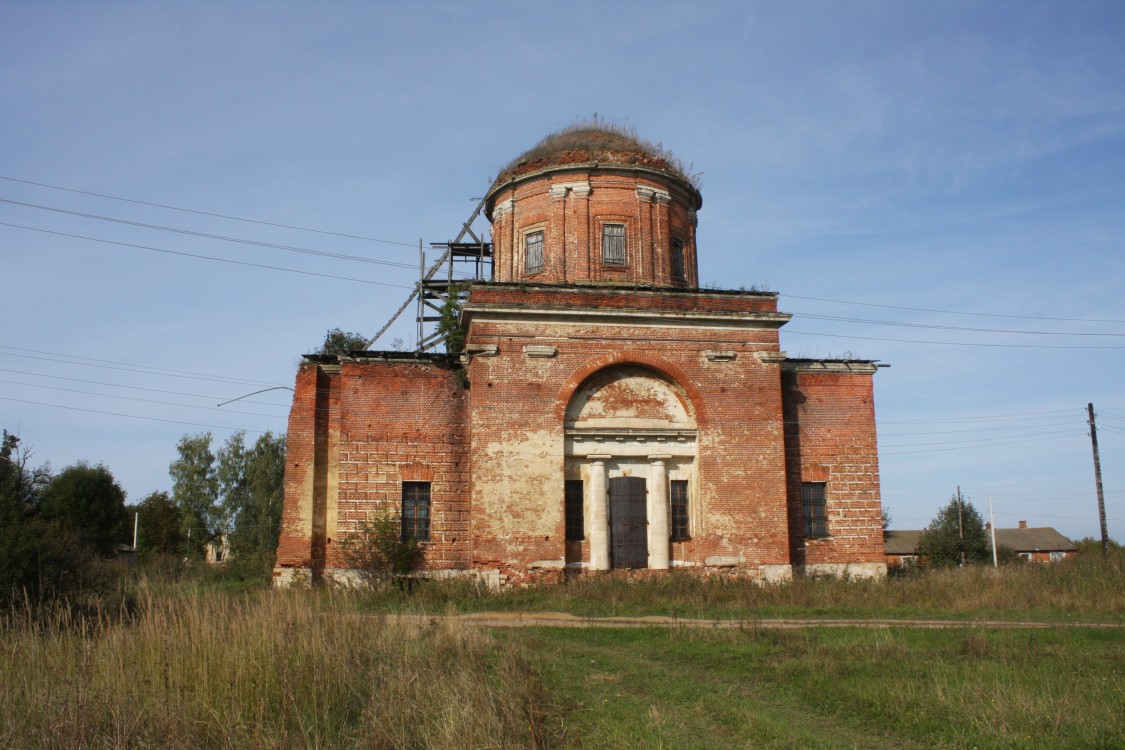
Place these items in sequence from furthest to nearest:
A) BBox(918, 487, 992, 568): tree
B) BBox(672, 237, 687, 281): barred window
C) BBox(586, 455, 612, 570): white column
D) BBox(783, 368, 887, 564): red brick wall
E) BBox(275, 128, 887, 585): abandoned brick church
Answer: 1. BBox(918, 487, 992, 568): tree
2. BBox(672, 237, 687, 281): barred window
3. BBox(783, 368, 887, 564): red brick wall
4. BBox(586, 455, 612, 570): white column
5. BBox(275, 128, 887, 585): abandoned brick church

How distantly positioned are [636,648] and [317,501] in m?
11.6

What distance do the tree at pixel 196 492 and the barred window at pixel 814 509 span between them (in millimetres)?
37851

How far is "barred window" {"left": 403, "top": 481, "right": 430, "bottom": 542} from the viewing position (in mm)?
21000

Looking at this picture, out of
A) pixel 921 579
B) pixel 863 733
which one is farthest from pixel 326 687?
pixel 921 579

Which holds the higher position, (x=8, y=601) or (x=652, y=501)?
(x=652, y=501)

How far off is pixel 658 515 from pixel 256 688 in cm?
1411

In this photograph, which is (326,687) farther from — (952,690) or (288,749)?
(952,690)

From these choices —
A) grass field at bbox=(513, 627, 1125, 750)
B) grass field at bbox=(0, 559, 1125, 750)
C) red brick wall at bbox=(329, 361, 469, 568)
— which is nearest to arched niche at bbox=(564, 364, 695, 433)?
red brick wall at bbox=(329, 361, 469, 568)

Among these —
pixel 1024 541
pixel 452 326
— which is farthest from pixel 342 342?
pixel 1024 541

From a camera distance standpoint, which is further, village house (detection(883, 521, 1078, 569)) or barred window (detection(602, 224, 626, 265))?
village house (detection(883, 521, 1078, 569))

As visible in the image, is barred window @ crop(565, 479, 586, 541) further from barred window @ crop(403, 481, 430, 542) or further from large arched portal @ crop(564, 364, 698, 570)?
barred window @ crop(403, 481, 430, 542)

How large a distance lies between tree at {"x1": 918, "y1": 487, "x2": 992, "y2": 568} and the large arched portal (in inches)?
986

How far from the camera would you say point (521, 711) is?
23.8ft

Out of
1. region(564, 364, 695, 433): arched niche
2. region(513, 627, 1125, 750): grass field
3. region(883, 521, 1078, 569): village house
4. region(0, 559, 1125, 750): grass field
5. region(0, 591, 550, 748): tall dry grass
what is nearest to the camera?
region(0, 591, 550, 748): tall dry grass
